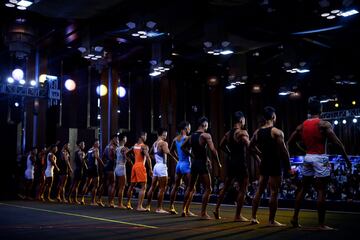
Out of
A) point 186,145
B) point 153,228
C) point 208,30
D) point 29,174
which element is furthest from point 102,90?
point 153,228

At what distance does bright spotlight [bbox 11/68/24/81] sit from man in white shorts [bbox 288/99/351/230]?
42.2 ft

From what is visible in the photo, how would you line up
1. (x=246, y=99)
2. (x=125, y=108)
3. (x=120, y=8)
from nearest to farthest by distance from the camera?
(x=120, y=8), (x=125, y=108), (x=246, y=99)

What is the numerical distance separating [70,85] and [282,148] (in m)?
13.2

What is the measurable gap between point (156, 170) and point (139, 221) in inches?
83.3

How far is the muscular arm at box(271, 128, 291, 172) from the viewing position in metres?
6.13

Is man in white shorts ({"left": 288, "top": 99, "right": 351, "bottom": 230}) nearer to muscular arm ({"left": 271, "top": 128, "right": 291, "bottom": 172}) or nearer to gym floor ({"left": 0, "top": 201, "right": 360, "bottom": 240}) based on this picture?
muscular arm ({"left": 271, "top": 128, "right": 291, "bottom": 172})

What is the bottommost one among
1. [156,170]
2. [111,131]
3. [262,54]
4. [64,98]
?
[156,170]

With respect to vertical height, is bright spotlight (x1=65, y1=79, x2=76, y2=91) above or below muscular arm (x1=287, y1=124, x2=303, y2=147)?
above

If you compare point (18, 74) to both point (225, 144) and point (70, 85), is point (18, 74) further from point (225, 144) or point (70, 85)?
point (225, 144)

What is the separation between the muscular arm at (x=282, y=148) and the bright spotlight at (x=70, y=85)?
13.0 metres

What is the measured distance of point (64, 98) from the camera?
17641mm

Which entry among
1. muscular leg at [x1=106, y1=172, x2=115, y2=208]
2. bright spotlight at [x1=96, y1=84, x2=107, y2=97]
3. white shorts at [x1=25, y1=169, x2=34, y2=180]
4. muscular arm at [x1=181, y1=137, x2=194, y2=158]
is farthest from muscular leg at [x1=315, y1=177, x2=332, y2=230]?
bright spotlight at [x1=96, y1=84, x2=107, y2=97]

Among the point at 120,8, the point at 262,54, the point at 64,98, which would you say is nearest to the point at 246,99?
the point at 262,54

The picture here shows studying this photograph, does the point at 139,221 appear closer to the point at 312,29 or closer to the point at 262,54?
the point at 312,29
